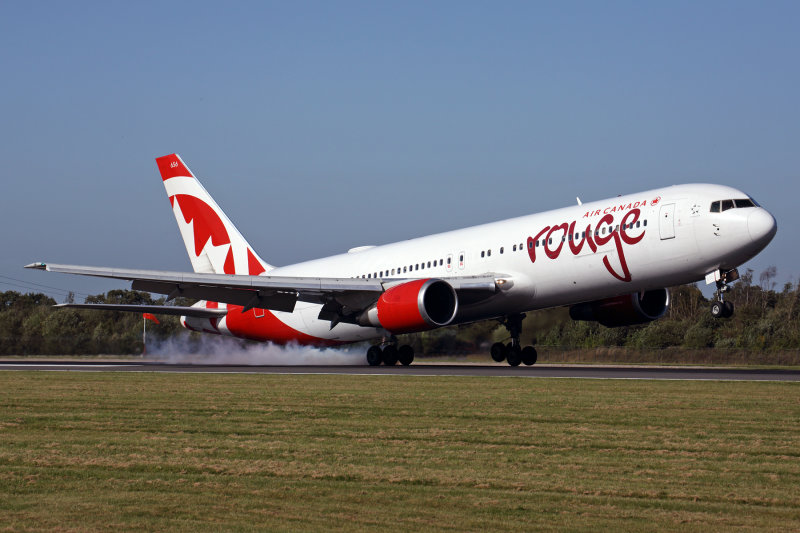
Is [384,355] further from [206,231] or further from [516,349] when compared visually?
[206,231]

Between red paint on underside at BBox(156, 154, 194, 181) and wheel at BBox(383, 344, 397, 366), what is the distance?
13.4 meters

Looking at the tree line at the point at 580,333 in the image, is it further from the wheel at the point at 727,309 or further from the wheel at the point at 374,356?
the wheel at the point at 727,309

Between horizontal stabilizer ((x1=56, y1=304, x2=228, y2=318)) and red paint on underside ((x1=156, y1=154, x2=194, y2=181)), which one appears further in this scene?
red paint on underside ((x1=156, y1=154, x2=194, y2=181))

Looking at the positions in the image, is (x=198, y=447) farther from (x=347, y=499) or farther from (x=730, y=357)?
(x=730, y=357)

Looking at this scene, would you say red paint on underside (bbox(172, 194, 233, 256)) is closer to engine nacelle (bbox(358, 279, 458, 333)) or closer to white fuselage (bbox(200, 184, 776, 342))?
white fuselage (bbox(200, 184, 776, 342))

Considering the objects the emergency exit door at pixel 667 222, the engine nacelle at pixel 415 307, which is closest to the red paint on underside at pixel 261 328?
the engine nacelle at pixel 415 307

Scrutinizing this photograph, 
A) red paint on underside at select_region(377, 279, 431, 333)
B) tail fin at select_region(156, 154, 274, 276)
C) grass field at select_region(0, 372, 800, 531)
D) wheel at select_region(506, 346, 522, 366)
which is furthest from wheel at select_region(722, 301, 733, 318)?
tail fin at select_region(156, 154, 274, 276)

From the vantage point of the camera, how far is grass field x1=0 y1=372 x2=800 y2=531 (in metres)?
7.25

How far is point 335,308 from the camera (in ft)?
106

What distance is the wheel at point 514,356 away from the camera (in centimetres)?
3319

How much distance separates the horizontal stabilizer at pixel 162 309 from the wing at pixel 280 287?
3169 mm

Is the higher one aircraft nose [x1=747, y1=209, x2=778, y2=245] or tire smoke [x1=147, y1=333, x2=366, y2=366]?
aircraft nose [x1=747, y1=209, x2=778, y2=245]

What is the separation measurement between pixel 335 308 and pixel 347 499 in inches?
960

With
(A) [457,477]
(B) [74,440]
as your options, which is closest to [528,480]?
(A) [457,477]
